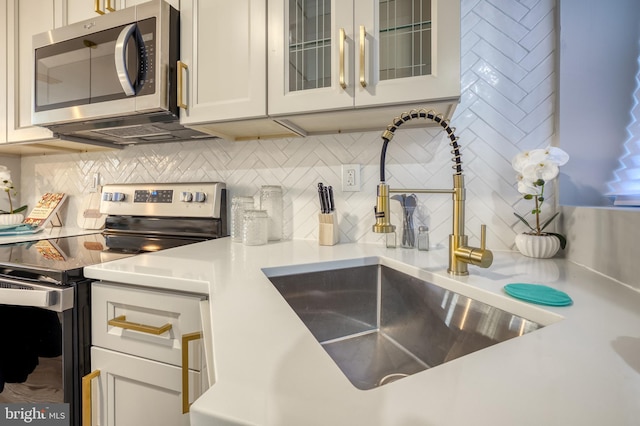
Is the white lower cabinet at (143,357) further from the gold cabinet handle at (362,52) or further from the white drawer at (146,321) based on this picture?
the gold cabinet handle at (362,52)

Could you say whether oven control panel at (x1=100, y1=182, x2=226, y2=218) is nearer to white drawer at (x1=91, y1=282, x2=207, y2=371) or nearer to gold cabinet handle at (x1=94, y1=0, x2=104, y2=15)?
white drawer at (x1=91, y1=282, x2=207, y2=371)

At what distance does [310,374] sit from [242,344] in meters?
0.12

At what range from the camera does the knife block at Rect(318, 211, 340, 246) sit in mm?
1233

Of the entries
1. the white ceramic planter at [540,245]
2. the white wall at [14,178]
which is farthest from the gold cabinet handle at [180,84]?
the white wall at [14,178]

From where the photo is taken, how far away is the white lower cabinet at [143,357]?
72 cm

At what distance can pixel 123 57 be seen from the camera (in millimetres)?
1107

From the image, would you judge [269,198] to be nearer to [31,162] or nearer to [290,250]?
[290,250]

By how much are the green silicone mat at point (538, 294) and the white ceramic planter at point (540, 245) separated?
1.33 feet

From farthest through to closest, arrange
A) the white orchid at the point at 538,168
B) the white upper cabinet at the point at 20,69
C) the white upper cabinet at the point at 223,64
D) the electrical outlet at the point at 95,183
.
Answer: the electrical outlet at the point at 95,183 → the white upper cabinet at the point at 20,69 → the white upper cabinet at the point at 223,64 → the white orchid at the point at 538,168

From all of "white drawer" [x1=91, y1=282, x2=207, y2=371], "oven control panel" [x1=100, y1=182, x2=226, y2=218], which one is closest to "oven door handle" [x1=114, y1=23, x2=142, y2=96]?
"oven control panel" [x1=100, y1=182, x2=226, y2=218]

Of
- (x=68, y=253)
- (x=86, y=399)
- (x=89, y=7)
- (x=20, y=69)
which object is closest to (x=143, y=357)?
(x=86, y=399)

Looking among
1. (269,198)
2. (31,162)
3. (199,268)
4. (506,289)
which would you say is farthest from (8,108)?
(506,289)

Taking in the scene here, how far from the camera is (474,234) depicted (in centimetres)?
115

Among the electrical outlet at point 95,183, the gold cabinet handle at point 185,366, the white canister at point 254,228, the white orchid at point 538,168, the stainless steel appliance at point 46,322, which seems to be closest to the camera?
the gold cabinet handle at point 185,366
